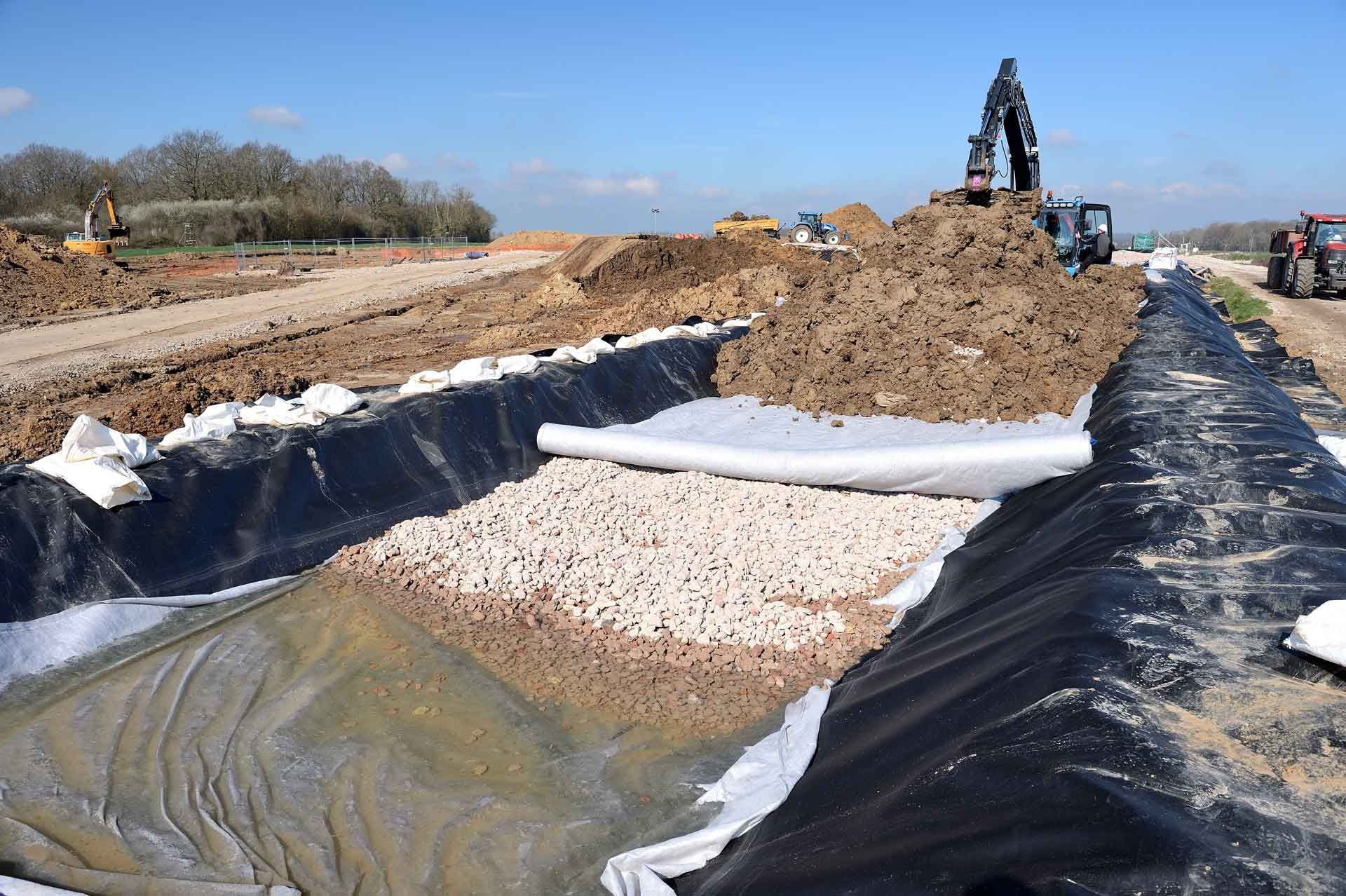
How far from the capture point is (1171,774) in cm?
221

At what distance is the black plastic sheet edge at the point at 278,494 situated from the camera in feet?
14.8

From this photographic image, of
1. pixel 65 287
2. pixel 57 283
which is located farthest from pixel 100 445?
pixel 57 283

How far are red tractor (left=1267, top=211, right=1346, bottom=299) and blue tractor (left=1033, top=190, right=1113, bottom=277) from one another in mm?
6831

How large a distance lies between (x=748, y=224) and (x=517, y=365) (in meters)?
24.1

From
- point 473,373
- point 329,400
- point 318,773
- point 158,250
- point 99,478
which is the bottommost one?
point 318,773

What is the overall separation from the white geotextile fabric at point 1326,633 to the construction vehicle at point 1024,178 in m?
9.68

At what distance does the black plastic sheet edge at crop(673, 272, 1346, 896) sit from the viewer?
6.68ft

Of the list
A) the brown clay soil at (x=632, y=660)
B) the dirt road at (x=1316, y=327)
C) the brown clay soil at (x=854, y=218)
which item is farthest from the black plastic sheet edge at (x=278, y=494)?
the brown clay soil at (x=854, y=218)

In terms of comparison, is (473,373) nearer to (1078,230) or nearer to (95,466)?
(95,466)

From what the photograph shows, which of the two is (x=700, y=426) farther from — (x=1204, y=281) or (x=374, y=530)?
(x=1204, y=281)

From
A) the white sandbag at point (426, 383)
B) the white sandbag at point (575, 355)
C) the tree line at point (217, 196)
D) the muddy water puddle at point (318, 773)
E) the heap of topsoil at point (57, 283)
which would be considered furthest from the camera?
the tree line at point (217, 196)

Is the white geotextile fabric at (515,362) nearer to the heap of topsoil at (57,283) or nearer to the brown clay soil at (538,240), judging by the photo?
the heap of topsoil at (57,283)

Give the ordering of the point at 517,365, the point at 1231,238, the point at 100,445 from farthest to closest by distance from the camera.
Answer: the point at 1231,238, the point at 517,365, the point at 100,445

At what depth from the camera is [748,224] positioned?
3033 centimetres
